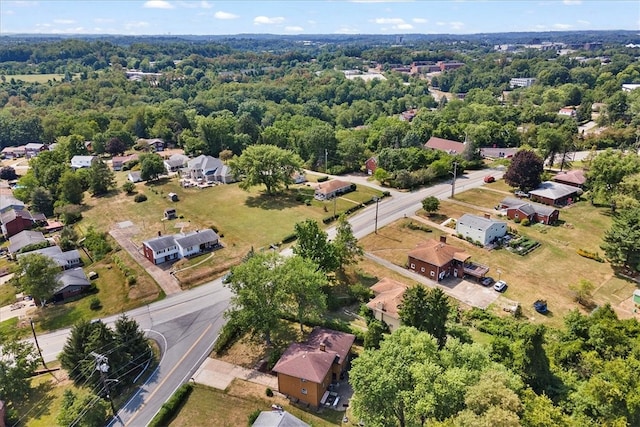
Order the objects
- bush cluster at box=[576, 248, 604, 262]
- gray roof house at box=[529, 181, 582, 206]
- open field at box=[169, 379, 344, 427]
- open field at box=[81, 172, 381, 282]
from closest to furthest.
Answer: open field at box=[169, 379, 344, 427]
bush cluster at box=[576, 248, 604, 262]
open field at box=[81, 172, 381, 282]
gray roof house at box=[529, 181, 582, 206]

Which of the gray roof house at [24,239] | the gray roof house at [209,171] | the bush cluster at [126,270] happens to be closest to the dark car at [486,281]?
the bush cluster at [126,270]

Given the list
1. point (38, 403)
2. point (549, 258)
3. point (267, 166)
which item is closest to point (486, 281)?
point (549, 258)

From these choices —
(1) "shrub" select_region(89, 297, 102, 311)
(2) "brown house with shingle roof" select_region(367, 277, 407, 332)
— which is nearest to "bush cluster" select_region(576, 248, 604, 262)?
(2) "brown house with shingle roof" select_region(367, 277, 407, 332)

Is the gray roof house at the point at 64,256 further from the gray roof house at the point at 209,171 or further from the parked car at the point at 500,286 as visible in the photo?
the parked car at the point at 500,286

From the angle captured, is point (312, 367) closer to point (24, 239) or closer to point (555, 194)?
point (24, 239)

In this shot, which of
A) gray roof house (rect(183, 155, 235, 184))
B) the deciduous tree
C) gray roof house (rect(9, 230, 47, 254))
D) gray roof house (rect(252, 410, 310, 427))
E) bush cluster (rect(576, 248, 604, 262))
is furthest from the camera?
gray roof house (rect(183, 155, 235, 184))

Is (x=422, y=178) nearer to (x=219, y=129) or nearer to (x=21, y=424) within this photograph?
(x=219, y=129)

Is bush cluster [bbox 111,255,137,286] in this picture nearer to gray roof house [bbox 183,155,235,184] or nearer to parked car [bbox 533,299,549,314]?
gray roof house [bbox 183,155,235,184]
